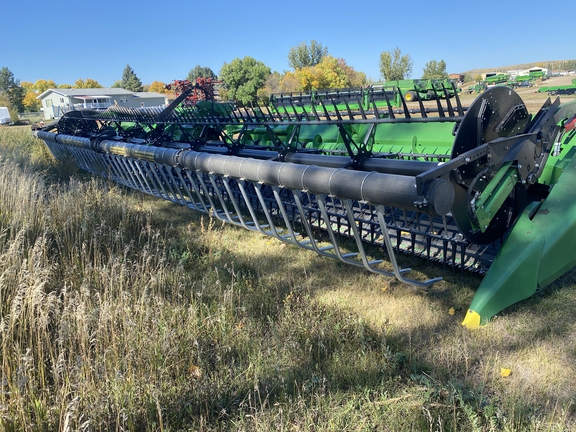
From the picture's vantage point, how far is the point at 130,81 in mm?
105375

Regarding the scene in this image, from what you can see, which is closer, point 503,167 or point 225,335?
point 225,335

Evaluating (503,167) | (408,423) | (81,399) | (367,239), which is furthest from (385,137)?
(81,399)

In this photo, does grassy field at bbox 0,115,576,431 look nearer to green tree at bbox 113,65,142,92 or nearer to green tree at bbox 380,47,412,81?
green tree at bbox 380,47,412,81

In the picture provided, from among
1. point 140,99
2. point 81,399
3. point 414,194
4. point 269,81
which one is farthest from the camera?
point 140,99

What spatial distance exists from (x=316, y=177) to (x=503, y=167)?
4.59 feet

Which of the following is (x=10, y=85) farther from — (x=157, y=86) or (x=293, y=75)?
(x=293, y=75)

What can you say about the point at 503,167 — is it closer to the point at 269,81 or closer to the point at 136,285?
the point at 136,285

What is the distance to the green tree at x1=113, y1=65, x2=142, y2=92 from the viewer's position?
344 ft

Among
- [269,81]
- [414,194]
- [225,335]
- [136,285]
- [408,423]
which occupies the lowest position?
[408,423]

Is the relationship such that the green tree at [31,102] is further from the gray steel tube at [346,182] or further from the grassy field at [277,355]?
the grassy field at [277,355]

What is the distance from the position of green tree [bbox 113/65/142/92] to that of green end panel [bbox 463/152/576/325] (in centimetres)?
11331

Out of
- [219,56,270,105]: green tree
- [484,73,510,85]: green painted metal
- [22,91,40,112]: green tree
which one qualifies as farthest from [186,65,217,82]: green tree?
[484,73,510,85]: green painted metal

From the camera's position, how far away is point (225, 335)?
115 inches

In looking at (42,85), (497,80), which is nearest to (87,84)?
(42,85)
